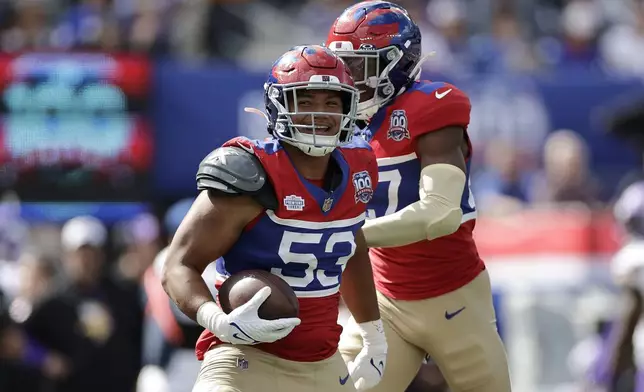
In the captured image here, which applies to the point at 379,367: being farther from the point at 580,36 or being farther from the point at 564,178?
the point at 580,36

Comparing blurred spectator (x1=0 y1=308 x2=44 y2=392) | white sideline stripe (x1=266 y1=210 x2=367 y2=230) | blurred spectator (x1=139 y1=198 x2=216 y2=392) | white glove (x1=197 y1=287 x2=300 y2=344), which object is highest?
white sideline stripe (x1=266 y1=210 x2=367 y2=230)

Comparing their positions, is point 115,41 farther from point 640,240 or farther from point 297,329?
point 297,329

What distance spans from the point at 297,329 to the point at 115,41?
23.5 feet

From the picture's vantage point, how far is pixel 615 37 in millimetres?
12633

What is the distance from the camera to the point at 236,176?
405 cm

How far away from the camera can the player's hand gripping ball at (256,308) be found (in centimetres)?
395

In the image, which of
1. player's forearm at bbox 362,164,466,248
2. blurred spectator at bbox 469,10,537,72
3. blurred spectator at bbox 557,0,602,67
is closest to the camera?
player's forearm at bbox 362,164,466,248

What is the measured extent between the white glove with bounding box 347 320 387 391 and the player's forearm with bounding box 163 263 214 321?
0.84 meters

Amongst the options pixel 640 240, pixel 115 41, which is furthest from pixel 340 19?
pixel 115 41

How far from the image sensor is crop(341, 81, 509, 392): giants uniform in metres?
4.93

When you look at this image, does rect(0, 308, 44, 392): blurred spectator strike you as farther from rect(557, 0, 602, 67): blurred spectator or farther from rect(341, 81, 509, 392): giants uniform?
rect(557, 0, 602, 67): blurred spectator

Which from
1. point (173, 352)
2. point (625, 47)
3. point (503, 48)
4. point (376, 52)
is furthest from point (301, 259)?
point (625, 47)

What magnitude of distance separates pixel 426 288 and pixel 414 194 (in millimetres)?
392

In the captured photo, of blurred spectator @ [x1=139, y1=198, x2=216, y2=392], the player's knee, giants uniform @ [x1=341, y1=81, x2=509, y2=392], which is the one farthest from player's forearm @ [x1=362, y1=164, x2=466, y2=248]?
blurred spectator @ [x1=139, y1=198, x2=216, y2=392]
